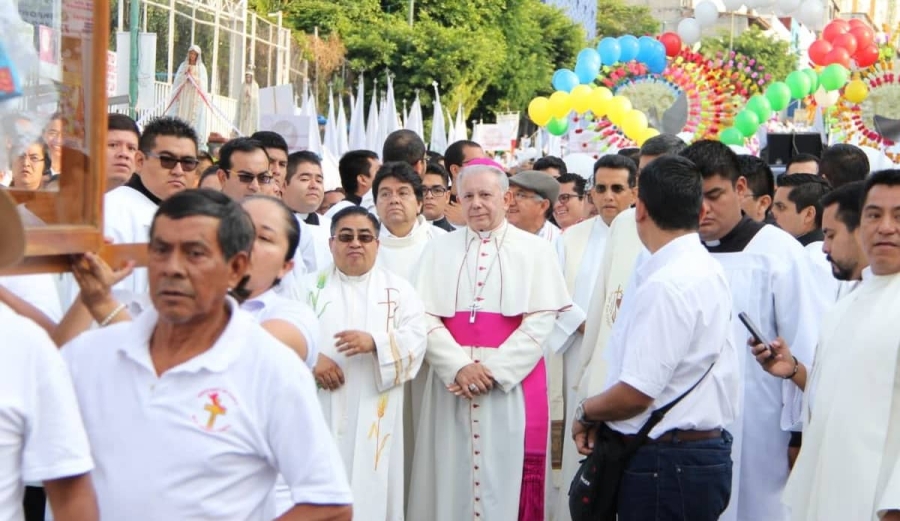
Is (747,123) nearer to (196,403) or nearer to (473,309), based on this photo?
(473,309)

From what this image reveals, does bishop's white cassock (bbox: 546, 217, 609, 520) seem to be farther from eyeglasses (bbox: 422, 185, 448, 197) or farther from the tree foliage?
the tree foliage

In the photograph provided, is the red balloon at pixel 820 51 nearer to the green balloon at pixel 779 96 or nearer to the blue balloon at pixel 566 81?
the green balloon at pixel 779 96

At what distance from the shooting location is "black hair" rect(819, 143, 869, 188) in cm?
918

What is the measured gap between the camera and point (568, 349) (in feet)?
25.8

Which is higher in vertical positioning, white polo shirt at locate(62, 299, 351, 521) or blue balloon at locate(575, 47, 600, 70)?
blue balloon at locate(575, 47, 600, 70)

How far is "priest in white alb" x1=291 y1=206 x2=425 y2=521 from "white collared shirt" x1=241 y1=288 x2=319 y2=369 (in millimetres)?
2340

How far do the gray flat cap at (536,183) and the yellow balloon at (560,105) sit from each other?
10187mm

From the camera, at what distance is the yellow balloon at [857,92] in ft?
53.8

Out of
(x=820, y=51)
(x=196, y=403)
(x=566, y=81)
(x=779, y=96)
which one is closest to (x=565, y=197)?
(x=196, y=403)

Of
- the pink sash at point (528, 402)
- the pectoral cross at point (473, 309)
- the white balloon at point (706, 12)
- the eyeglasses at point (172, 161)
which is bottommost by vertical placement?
the pink sash at point (528, 402)

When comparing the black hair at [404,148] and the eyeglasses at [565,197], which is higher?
the black hair at [404,148]

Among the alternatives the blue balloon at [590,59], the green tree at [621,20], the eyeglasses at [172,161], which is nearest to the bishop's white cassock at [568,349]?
the eyeglasses at [172,161]

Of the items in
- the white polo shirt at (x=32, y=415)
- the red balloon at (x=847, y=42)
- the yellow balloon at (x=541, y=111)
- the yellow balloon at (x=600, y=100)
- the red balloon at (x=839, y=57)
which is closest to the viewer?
the white polo shirt at (x=32, y=415)

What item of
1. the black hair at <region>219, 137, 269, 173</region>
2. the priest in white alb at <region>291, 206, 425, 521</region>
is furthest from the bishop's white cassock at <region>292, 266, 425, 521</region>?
the black hair at <region>219, 137, 269, 173</region>
